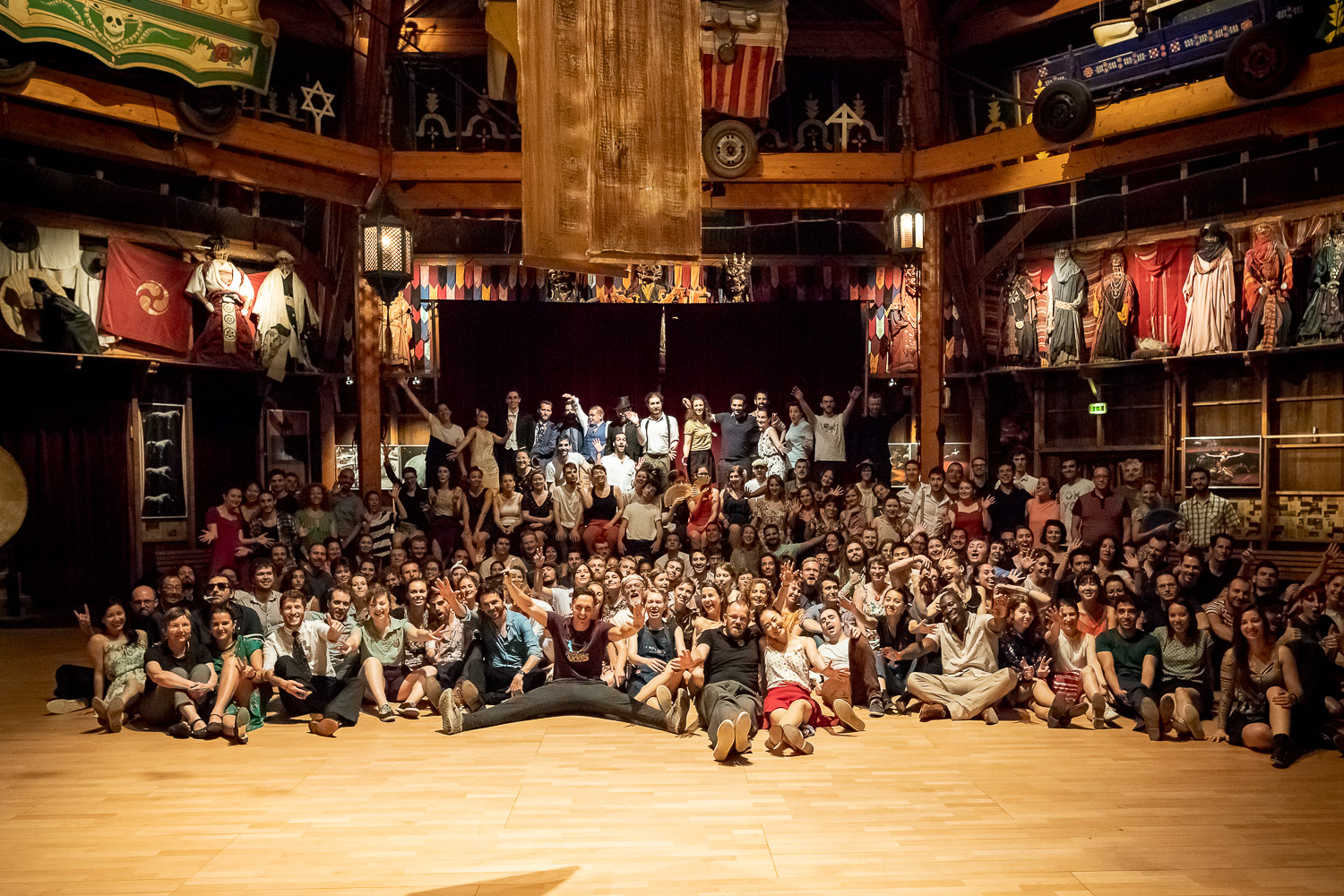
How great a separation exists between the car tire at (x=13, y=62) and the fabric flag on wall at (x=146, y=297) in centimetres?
300

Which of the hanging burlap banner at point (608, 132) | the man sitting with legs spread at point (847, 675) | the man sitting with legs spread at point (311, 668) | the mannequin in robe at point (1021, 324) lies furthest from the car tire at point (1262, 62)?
the man sitting with legs spread at point (311, 668)

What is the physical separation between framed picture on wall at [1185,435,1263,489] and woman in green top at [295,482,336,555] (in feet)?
29.4

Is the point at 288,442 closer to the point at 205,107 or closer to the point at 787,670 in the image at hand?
the point at 205,107

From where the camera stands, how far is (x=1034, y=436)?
13.0m

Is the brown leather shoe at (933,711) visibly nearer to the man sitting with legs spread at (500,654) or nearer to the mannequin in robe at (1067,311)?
the man sitting with legs spread at (500,654)

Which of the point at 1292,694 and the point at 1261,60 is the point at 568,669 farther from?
the point at 1261,60

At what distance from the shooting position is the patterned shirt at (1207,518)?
344 inches

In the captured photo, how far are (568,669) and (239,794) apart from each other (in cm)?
237

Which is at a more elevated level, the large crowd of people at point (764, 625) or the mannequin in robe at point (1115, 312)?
the mannequin in robe at point (1115, 312)

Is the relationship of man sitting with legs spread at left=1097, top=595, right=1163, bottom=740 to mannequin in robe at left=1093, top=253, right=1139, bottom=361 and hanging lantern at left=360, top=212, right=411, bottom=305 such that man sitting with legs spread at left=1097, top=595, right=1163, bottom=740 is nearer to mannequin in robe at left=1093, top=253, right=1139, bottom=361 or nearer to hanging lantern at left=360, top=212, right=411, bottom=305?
mannequin in robe at left=1093, top=253, right=1139, bottom=361

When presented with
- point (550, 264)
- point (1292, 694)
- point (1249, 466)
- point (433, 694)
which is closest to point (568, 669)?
point (433, 694)

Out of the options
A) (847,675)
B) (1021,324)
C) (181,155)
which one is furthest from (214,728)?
(1021,324)

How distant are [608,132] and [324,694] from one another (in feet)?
15.1

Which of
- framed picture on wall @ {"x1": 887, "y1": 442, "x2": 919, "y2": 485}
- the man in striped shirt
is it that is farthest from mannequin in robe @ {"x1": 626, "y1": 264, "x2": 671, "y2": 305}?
the man in striped shirt
